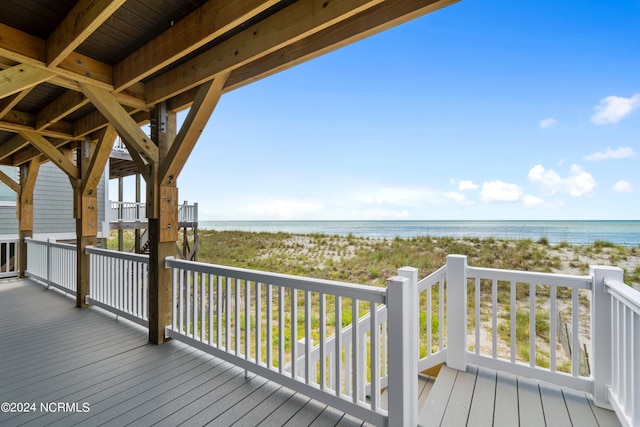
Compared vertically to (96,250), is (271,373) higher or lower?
lower

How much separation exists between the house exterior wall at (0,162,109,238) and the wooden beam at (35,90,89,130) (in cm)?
529

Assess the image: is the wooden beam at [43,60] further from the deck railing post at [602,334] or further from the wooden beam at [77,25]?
the deck railing post at [602,334]

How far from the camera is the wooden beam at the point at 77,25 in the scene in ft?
5.69

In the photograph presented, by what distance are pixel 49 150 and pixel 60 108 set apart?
1103 mm

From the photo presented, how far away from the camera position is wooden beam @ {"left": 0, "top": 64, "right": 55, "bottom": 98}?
2459 mm

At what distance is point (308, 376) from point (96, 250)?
12.3ft

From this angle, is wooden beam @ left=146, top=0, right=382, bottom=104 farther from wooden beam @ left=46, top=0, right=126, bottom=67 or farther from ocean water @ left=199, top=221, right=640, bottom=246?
ocean water @ left=199, top=221, right=640, bottom=246

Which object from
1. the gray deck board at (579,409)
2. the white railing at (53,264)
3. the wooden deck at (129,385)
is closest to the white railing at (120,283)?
the wooden deck at (129,385)

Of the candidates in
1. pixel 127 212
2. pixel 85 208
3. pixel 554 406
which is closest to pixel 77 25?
pixel 85 208

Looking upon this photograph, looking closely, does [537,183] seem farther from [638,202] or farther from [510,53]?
[510,53]

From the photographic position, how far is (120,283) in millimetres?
3723

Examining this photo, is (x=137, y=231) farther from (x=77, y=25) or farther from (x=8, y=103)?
(x=77, y=25)

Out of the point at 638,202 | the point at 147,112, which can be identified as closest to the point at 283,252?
the point at 147,112

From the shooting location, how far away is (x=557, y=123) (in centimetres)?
2042
